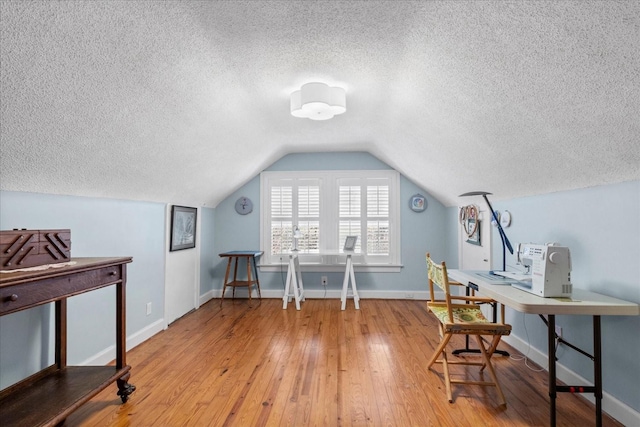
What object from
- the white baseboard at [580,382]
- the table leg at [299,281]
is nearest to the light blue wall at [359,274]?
the table leg at [299,281]

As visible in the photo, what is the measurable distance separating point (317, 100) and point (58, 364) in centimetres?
257

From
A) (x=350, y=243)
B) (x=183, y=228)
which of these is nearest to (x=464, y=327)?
(x=350, y=243)

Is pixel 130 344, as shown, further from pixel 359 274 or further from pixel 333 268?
pixel 359 274

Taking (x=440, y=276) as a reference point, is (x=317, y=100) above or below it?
above

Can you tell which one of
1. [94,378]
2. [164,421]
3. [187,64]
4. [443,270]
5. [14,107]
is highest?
[187,64]

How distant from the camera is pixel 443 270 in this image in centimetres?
230

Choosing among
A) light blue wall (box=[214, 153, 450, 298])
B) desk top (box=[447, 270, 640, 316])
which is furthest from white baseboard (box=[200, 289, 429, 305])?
desk top (box=[447, 270, 640, 316])

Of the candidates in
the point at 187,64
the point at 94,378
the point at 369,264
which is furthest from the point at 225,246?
the point at 187,64

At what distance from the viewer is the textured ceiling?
1394mm

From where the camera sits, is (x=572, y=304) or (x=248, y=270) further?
Answer: (x=248, y=270)

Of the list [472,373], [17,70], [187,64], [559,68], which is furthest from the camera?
[472,373]

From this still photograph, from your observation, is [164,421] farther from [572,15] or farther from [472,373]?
[572,15]

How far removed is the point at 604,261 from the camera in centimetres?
210

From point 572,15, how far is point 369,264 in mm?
4063
